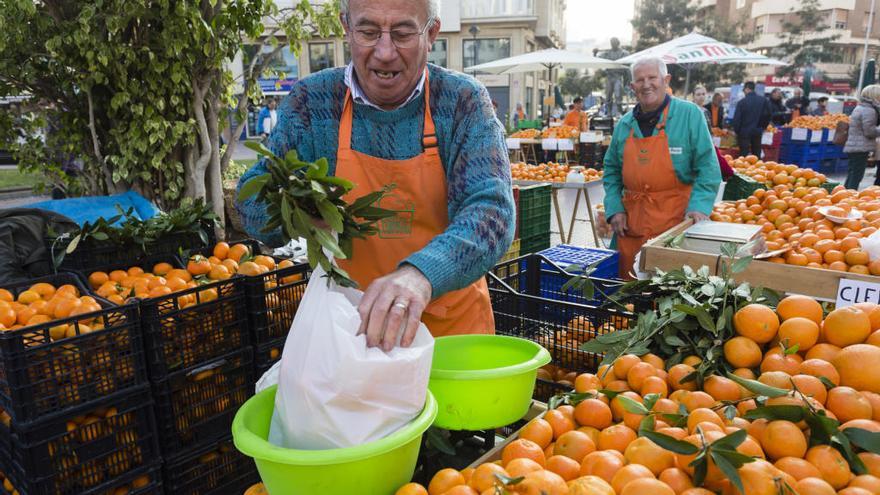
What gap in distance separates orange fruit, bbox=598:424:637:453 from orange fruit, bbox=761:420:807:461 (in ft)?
0.86

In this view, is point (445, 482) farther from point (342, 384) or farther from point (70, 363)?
point (70, 363)

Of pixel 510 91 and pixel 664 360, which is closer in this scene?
pixel 664 360

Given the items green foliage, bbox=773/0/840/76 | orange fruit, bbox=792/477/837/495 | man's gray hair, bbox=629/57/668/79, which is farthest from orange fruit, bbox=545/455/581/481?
green foliage, bbox=773/0/840/76

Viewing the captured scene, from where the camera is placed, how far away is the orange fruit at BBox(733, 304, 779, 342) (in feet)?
5.41

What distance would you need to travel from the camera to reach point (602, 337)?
1.86 meters

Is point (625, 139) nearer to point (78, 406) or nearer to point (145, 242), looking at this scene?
point (145, 242)

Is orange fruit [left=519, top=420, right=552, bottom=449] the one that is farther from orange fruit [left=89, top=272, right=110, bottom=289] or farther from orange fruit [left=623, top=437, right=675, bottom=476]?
orange fruit [left=89, top=272, right=110, bottom=289]

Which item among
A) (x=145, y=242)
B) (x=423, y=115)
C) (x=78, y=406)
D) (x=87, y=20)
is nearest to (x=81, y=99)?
(x=87, y=20)

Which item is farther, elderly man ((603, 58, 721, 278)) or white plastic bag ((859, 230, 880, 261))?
elderly man ((603, 58, 721, 278))

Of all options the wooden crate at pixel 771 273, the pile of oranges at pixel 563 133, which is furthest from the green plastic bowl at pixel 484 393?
the pile of oranges at pixel 563 133

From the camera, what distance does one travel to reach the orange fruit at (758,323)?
64.9 inches

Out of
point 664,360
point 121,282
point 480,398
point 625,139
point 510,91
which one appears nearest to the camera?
point 480,398

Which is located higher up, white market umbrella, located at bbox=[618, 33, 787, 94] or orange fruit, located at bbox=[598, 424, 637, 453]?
white market umbrella, located at bbox=[618, 33, 787, 94]

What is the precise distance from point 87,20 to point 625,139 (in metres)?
3.69
